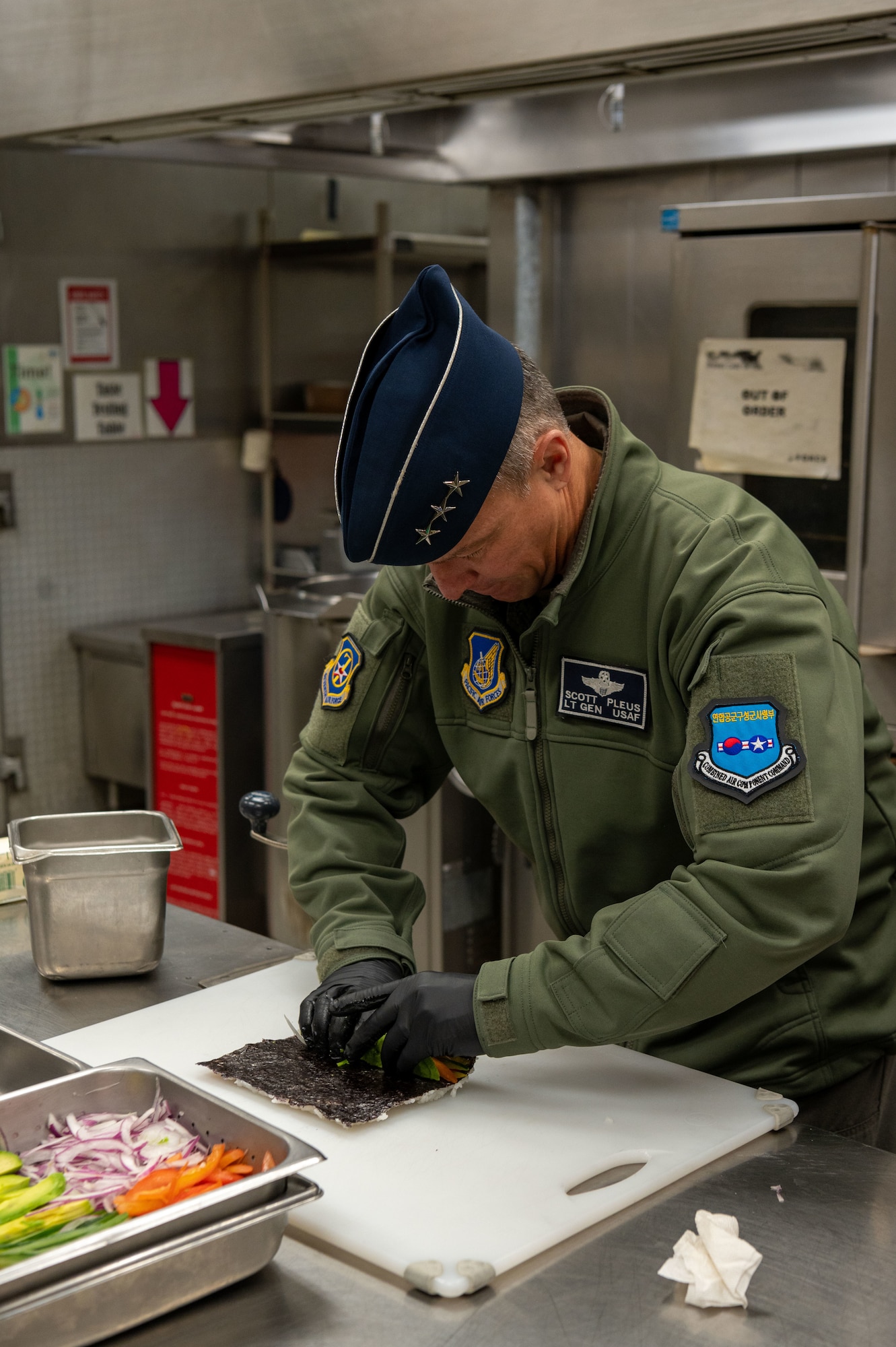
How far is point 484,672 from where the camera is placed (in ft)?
5.83

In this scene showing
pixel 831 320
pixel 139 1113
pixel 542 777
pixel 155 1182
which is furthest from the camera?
pixel 831 320

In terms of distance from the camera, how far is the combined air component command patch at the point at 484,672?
1.76m

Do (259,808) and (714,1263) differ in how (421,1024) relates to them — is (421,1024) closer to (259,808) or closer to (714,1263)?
(714,1263)

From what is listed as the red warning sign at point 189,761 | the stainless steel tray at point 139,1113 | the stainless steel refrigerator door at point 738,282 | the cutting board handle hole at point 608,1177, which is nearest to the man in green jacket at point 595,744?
the cutting board handle hole at point 608,1177

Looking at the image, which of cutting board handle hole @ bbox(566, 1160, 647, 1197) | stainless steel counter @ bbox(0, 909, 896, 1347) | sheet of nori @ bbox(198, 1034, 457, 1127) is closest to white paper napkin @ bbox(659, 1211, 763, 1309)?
stainless steel counter @ bbox(0, 909, 896, 1347)

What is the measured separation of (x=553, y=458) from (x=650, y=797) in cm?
40

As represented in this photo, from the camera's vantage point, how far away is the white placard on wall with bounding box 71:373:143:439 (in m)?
4.24

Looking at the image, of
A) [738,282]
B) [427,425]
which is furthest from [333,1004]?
[738,282]

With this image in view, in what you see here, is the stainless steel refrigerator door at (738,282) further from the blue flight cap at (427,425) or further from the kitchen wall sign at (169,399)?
the kitchen wall sign at (169,399)

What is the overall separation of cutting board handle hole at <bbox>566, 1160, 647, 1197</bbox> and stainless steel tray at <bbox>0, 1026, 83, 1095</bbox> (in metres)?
0.54

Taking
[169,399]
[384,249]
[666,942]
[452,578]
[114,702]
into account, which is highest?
[384,249]

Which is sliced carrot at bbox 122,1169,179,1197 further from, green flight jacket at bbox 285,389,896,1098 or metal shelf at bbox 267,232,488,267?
metal shelf at bbox 267,232,488,267

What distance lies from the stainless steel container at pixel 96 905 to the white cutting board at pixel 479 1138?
12 cm

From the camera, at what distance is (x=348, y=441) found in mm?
1562
